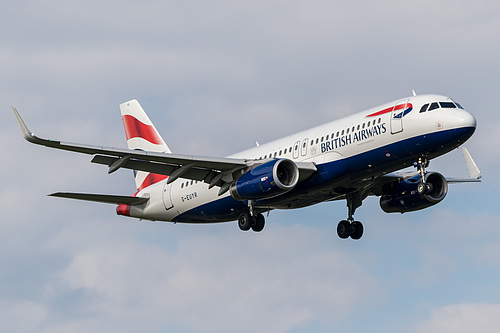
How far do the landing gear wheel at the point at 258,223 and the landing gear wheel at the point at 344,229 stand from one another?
200 inches

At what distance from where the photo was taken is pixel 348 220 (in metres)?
52.9

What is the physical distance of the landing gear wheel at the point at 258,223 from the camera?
49719 mm

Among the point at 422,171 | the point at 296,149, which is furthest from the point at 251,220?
the point at 422,171

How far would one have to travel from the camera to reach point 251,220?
49656mm

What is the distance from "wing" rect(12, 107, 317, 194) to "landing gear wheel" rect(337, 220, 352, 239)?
727cm

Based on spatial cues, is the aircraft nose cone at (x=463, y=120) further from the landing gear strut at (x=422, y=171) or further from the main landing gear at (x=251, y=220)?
the main landing gear at (x=251, y=220)

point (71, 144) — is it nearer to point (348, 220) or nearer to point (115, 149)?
point (115, 149)

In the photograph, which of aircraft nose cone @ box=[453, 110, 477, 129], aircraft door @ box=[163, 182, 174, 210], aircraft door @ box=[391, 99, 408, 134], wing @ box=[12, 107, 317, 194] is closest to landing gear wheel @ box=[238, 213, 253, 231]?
wing @ box=[12, 107, 317, 194]

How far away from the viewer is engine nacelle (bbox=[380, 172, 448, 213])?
50.7m

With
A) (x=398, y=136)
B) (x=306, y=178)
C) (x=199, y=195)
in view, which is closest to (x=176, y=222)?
(x=199, y=195)

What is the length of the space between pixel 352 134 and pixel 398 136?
7.93 ft

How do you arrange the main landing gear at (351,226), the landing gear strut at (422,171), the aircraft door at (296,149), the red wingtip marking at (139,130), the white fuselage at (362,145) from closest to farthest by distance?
1. the white fuselage at (362,145)
2. the landing gear strut at (422,171)
3. the aircraft door at (296,149)
4. the main landing gear at (351,226)
5. the red wingtip marking at (139,130)

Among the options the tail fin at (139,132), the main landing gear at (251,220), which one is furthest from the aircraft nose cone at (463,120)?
the tail fin at (139,132)

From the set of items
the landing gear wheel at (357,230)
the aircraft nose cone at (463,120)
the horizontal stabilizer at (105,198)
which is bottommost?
the aircraft nose cone at (463,120)
